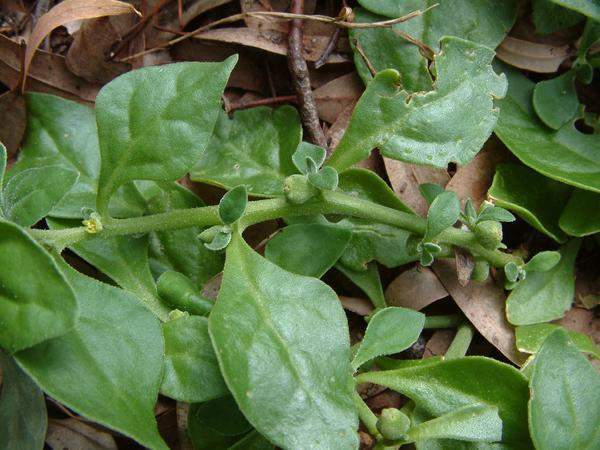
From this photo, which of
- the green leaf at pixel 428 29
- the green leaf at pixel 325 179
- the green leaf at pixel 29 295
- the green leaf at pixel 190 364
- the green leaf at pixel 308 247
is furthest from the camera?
the green leaf at pixel 428 29

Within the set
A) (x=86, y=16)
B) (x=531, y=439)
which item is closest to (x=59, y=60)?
(x=86, y=16)

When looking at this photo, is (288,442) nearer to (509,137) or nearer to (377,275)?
(377,275)

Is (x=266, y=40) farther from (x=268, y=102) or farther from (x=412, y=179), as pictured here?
(x=412, y=179)

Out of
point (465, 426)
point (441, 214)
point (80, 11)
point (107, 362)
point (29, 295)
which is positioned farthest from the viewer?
point (80, 11)

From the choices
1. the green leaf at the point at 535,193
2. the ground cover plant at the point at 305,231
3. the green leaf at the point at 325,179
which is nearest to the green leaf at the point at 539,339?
the ground cover plant at the point at 305,231

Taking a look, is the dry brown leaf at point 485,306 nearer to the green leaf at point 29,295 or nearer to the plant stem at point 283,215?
the plant stem at point 283,215

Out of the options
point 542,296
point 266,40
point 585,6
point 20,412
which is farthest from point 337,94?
point 20,412

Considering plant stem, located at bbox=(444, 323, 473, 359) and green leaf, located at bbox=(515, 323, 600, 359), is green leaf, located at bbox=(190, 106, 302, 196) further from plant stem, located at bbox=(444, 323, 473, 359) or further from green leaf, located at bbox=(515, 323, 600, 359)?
green leaf, located at bbox=(515, 323, 600, 359)
